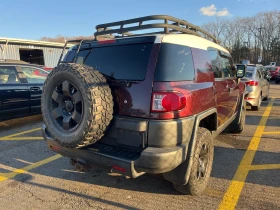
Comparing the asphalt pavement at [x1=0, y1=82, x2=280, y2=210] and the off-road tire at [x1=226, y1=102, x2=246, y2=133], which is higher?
the off-road tire at [x1=226, y1=102, x2=246, y2=133]

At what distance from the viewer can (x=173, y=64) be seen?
2.68 m

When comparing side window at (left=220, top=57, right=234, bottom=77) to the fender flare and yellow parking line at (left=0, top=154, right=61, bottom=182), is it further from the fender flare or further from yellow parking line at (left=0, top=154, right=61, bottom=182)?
yellow parking line at (left=0, top=154, right=61, bottom=182)

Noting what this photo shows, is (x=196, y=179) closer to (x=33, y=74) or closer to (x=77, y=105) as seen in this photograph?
(x=77, y=105)

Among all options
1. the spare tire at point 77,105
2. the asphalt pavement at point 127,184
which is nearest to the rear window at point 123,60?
the spare tire at point 77,105

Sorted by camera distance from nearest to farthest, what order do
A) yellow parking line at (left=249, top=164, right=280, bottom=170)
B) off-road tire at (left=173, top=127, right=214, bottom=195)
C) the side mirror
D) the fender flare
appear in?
the fender flare < off-road tire at (left=173, top=127, right=214, bottom=195) < yellow parking line at (left=249, top=164, right=280, bottom=170) < the side mirror

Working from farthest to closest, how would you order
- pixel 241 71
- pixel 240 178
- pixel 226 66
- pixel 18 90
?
1. pixel 18 90
2. pixel 241 71
3. pixel 226 66
4. pixel 240 178

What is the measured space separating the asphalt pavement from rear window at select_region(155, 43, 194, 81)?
151 cm

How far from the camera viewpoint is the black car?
5.98 metres

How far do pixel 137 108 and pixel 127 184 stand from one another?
4.37 ft

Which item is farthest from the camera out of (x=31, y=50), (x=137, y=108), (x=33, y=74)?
(x=31, y=50)

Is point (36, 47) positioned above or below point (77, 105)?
above

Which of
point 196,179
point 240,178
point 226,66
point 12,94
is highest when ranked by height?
point 226,66

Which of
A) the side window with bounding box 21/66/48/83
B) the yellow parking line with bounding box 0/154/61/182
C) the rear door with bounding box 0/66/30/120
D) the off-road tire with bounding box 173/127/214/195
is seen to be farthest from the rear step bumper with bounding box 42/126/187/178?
the side window with bounding box 21/66/48/83

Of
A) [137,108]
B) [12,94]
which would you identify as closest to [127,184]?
[137,108]
